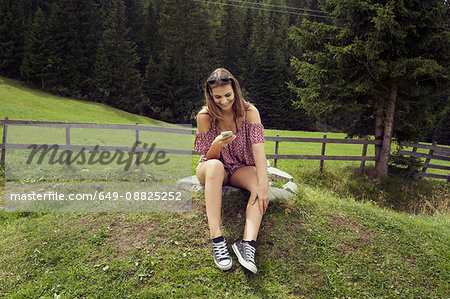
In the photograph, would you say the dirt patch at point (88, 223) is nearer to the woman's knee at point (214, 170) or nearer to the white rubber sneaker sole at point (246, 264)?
the woman's knee at point (214, 170)

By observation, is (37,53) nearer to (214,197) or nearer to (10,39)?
(10,39)

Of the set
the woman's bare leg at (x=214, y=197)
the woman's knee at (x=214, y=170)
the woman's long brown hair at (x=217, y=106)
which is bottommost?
the woman's bare leg at (x=214, y=197)

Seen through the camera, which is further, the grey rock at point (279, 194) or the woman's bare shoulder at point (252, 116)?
the grey rock at point (279, 194)

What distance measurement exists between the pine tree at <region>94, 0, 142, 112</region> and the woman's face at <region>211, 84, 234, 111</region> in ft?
101

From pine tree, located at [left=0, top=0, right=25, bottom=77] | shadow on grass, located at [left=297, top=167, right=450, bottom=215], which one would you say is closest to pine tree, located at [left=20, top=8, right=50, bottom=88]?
pine tree, located at [left=0, top=0, right=25, bottom=77]

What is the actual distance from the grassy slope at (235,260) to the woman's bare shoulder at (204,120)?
4.10ft

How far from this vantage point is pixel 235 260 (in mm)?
3219

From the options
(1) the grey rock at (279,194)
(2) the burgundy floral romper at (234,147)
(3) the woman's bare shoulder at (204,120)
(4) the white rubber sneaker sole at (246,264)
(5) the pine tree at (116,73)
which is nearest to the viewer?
(4) the white rubber sneaker sole at (246,264)

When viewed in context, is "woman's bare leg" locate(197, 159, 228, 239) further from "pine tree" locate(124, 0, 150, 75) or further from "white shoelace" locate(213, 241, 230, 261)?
"pine tree" locate(124, 0, 150, 75)

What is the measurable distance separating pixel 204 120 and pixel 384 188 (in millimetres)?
7819

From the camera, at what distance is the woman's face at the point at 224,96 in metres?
3.35

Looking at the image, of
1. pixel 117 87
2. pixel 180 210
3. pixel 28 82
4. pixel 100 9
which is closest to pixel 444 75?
pixel 180 210

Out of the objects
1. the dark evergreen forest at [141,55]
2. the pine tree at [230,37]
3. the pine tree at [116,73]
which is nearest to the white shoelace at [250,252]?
the dark evergreen forest at [141,55]

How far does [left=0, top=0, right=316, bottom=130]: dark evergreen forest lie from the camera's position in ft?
101
